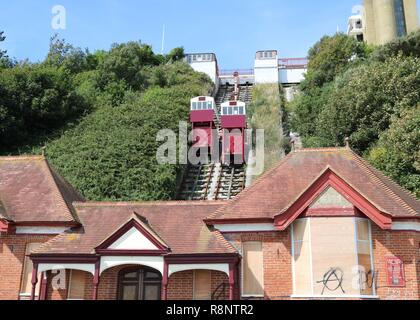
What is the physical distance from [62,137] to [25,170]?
22.7m

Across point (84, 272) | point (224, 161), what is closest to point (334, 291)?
point (84, 272)

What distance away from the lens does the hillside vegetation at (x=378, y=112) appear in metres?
30.0

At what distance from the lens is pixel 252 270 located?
16.7 metres

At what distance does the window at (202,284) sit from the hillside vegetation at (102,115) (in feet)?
53.1

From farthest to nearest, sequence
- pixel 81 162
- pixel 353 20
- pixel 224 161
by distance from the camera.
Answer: pixel 353 20 < pixel 224 161 < pixel 81 162

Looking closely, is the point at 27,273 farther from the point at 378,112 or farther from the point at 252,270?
the point at 378,112

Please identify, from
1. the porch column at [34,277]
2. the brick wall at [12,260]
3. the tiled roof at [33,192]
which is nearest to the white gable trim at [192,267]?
the tiled roof at [33,192]

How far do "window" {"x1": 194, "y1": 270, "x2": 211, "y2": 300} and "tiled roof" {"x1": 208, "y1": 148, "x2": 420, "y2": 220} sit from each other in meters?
1.92

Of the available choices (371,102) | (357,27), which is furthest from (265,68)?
(357,27)

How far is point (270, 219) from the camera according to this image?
16.8 metres

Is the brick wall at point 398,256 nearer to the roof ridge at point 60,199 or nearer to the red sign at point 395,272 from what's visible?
the red sign at point 395,272

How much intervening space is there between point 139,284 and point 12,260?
4.68 metres

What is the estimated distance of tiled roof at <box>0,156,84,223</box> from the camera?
18.2 m
